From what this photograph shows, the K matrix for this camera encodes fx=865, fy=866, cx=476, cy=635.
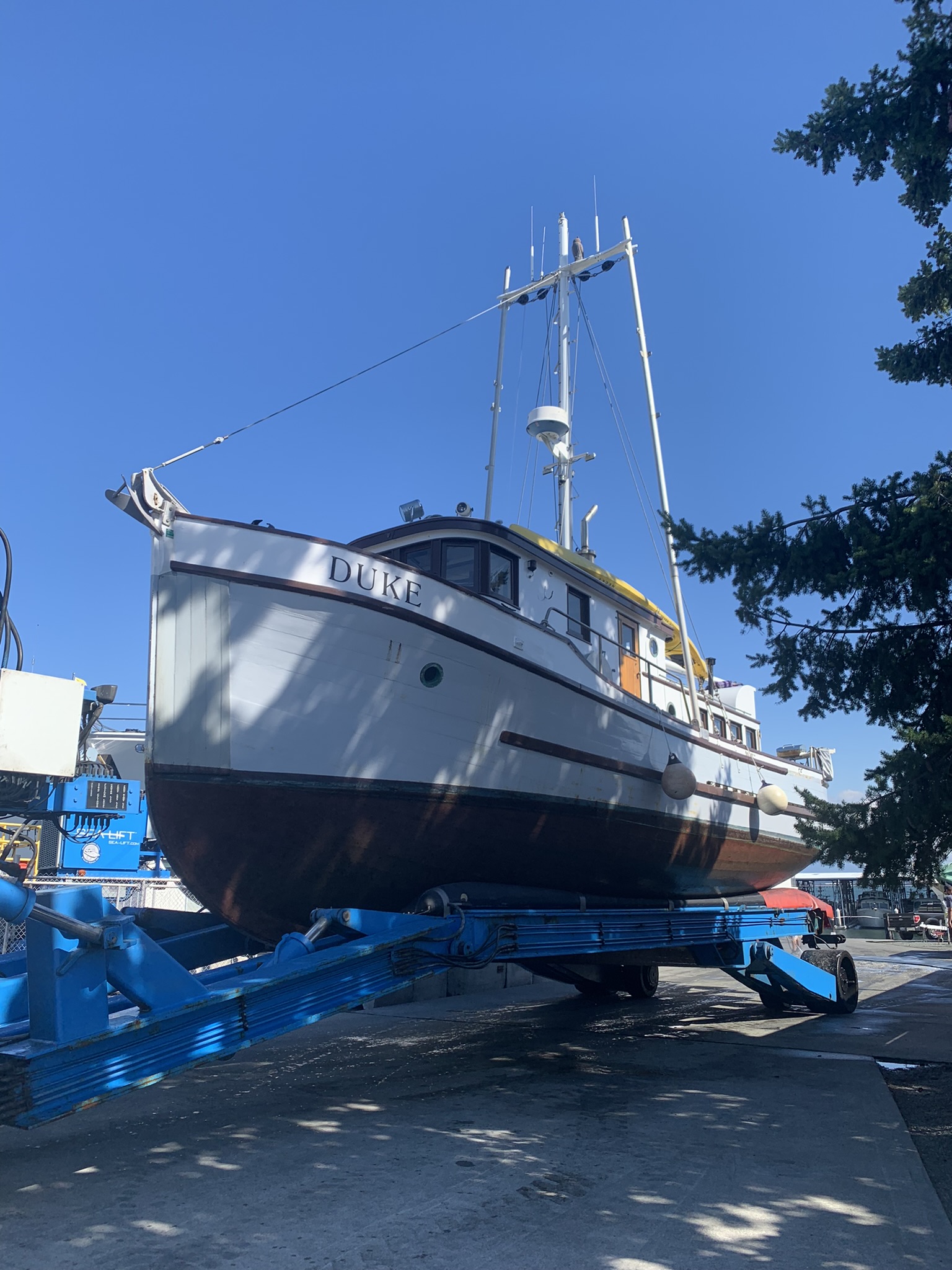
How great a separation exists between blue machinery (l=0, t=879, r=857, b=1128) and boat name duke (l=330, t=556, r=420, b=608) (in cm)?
233

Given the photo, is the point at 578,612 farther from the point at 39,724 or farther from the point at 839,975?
the point at 39,724

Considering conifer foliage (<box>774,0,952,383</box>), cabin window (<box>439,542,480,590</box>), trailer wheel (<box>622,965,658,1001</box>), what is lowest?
trailer wheel (<box>622,965,658,1001</box>)

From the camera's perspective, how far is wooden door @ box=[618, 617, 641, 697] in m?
9.98

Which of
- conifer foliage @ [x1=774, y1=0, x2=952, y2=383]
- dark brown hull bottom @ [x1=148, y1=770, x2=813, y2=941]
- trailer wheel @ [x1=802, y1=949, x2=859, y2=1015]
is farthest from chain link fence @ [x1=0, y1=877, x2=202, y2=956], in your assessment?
conifer foliage @ [x1=774, y1=0, x2=952, y2=383]

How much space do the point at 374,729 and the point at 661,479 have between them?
627 cm

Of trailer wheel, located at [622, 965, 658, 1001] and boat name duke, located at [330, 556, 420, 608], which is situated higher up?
boat name duke, located at [330, 556, 420, 608]

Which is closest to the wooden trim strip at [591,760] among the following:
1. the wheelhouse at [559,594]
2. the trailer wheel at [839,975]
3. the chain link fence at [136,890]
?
the wheelhouse at [559,594]

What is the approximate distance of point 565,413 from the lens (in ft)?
41.0

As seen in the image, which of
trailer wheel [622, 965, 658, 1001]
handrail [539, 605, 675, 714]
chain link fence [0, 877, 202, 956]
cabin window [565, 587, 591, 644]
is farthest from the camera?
chain link fence [0, 877, 202, 956]

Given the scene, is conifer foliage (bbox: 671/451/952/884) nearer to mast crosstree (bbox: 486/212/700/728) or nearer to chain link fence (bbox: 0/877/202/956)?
mast crosstree (bbox: 486/212/700/728)

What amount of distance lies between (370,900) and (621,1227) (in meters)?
3.02

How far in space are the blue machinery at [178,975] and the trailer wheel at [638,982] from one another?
4619 mm

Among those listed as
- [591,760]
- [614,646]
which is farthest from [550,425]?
[591,760]

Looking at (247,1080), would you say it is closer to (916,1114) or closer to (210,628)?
(210,628)
